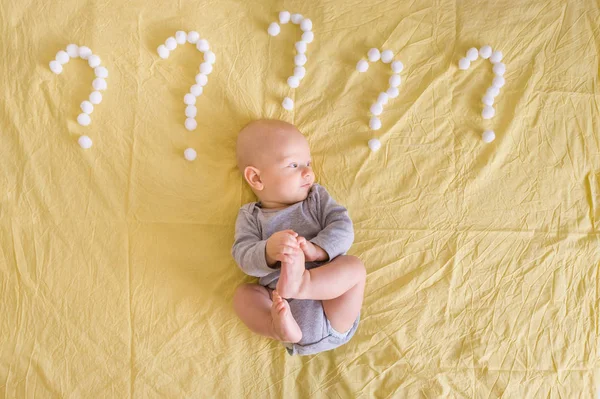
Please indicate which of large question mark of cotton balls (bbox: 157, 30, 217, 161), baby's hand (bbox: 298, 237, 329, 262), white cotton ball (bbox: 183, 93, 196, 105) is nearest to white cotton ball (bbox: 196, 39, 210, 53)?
large question mark of cotton balls (bbox: 157, 30, 217, 161)

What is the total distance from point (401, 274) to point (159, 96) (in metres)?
0.78

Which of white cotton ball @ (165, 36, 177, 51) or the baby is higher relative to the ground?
white cotton ball @ (165, 36, 177, 51)

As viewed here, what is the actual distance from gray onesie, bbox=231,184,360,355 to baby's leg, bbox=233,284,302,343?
1.7 inches

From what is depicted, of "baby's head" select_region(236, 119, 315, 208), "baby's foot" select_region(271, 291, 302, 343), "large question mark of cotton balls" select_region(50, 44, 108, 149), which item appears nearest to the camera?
"baby's foot" select_region(271, 291, 302, 343)

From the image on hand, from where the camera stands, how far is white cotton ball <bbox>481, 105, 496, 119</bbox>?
4.58ft

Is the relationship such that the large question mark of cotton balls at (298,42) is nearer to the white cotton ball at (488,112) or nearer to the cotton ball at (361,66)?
the cotton ball at (361,66)

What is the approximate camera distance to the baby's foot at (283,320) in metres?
1.09

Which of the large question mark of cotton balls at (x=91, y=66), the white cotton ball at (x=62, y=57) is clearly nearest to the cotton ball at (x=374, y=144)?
the large question mark of cotton balls at (x=91, y=66)

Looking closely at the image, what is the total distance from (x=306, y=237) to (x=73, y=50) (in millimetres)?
793

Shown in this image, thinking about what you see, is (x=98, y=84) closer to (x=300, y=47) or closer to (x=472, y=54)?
(x=300, y=47)

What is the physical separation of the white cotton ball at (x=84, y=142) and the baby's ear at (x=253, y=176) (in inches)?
16.5

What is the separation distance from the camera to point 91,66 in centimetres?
139

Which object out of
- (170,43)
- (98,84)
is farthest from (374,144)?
(98,84)

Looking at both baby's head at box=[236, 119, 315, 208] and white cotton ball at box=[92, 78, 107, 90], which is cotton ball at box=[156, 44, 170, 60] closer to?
white cotton ball at box=[92, 78, 107, 90]
